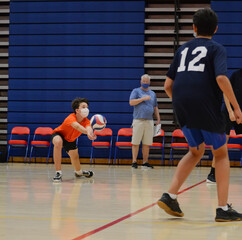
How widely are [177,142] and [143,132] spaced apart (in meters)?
1.31

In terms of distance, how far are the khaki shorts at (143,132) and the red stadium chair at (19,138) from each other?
2624 mm

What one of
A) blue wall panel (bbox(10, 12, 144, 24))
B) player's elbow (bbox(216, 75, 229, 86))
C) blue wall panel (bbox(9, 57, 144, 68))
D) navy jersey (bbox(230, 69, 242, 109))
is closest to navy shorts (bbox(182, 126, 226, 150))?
player's elbow (bbox(216, 75, 229, 86))

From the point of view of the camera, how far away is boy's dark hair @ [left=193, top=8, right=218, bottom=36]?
3436 mm

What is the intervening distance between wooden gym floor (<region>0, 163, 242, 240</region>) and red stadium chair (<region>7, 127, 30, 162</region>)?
4.89m

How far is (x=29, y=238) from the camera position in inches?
Answer: 107

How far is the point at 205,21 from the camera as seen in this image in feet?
11.3

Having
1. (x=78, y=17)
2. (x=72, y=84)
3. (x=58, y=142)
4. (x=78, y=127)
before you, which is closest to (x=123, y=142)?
(x=72, y=84)

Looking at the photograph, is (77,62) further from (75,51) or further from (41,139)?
(41,139)

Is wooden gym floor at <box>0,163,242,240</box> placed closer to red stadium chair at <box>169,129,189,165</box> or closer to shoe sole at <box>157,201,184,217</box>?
shoe sole at <box>157,201,184,217</box>

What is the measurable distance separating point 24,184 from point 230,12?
6.80 meters

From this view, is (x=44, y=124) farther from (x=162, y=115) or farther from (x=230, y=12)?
(x=230, y=12)

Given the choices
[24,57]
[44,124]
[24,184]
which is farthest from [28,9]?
[24,184]

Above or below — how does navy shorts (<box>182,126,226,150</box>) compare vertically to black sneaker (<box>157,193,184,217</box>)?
above

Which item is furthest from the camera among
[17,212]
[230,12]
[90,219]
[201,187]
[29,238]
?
[230,12]
